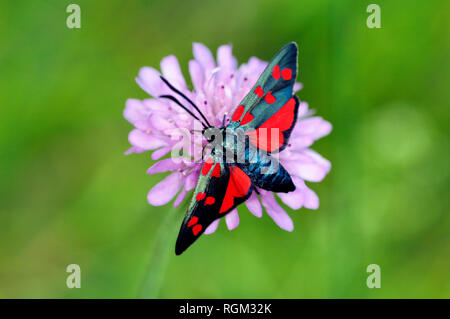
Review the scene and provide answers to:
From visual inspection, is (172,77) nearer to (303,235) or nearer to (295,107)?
(295,107)

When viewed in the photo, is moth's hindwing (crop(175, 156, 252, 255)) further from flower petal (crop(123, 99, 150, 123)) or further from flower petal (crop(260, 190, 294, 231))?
flower petal (crop(123, 99, 150, 123))

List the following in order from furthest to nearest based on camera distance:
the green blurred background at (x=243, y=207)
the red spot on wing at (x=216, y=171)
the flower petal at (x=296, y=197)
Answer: the green blurred background at (x=243, y=207) < the flower petal at (x=296, y=197) < the red spot on wing at (x=216, y=171)

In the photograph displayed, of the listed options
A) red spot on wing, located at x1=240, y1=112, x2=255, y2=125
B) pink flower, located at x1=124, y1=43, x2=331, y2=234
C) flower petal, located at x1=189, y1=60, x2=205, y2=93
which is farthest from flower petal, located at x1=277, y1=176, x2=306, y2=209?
flower petal, located at x1=189, y1=60, x2=205, y2=93

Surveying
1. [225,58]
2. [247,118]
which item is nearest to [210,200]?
[247,118]

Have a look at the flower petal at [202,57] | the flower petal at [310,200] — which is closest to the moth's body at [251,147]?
the flower petal at [310,200]

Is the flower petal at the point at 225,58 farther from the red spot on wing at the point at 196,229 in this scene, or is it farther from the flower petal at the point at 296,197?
the red spot on wing at the point at 196,229
